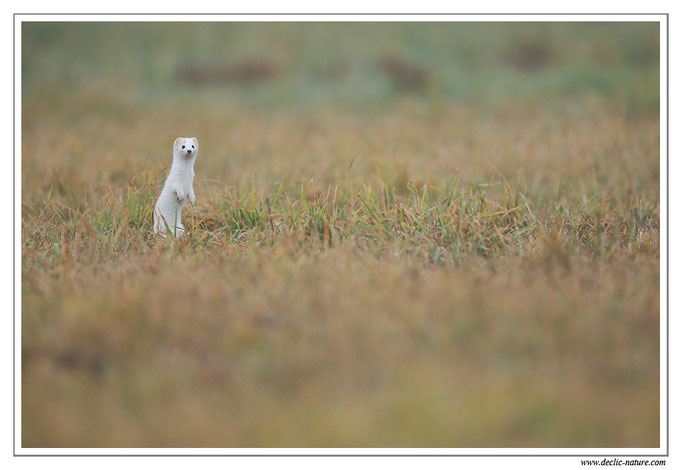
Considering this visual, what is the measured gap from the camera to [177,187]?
3.60 metres

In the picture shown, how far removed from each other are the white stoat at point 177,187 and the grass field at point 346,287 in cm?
16

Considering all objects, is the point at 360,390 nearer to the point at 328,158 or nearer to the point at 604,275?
the point at 604,275

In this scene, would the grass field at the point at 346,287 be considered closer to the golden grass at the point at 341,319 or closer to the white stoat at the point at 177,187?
the golden grass at the point at 341,319

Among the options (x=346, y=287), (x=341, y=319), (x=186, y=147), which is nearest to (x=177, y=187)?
(x=186, y=147)

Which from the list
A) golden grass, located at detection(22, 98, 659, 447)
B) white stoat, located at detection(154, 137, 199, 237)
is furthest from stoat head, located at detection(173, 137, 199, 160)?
golden grass, located at detection(22, 98, 659, 447)

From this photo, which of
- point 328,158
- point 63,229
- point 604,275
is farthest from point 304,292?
point 328,158

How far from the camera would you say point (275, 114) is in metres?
8.28

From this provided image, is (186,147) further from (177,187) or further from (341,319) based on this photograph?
(341,319)

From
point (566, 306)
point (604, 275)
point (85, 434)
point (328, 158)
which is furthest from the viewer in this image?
point (328, 158)

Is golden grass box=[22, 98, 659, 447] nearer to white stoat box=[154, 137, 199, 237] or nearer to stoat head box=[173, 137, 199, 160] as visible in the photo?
white stoat box=[154, 137, 199, 237]

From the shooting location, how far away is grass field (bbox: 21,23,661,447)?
2.11 m

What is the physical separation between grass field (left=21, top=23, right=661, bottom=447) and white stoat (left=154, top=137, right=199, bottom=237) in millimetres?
162

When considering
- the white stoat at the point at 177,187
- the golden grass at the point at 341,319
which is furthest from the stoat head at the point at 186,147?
the golden grass at the point at 341,319
